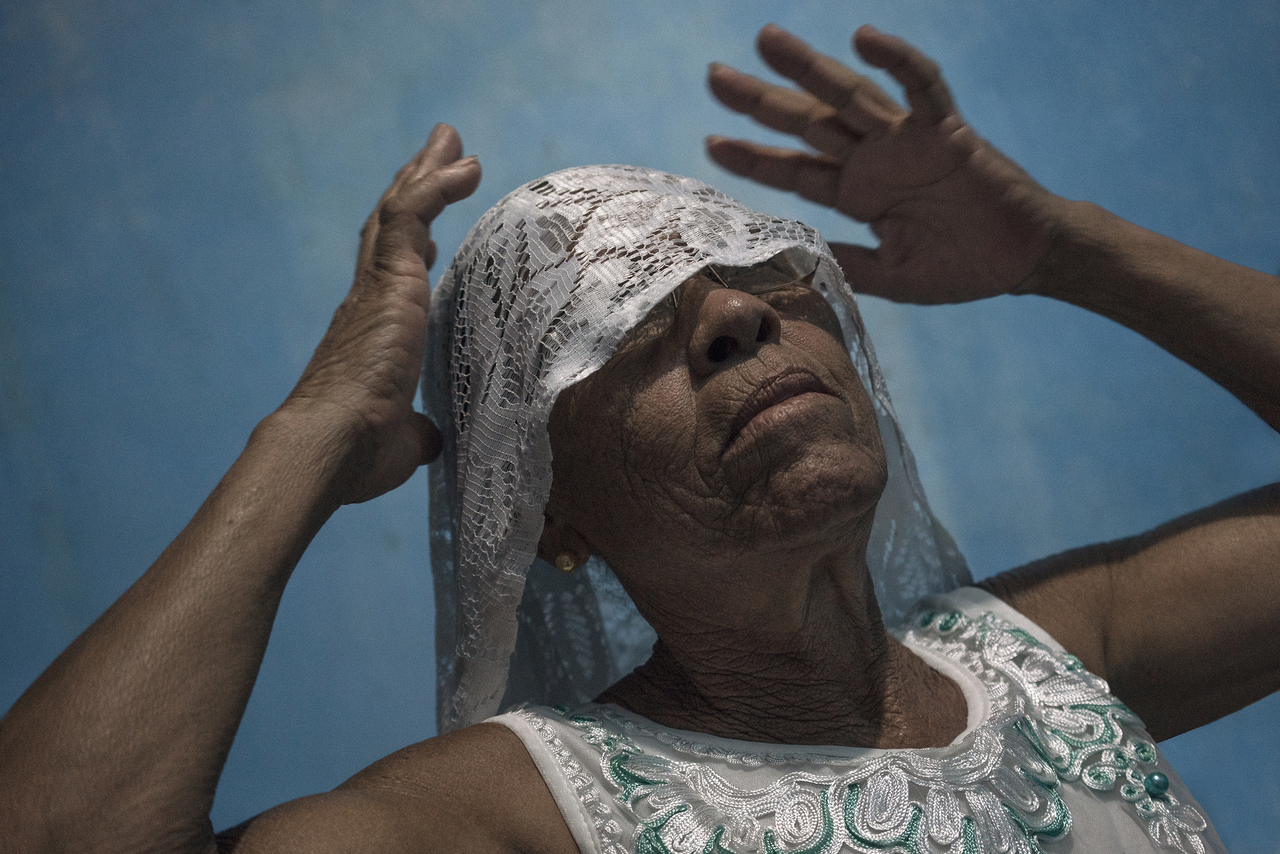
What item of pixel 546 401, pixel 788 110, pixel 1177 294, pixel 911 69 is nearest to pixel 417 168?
pixel 546 401

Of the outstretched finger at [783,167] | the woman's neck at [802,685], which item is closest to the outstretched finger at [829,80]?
the outstretched finger at [783,167]

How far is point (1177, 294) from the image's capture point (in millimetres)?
1548

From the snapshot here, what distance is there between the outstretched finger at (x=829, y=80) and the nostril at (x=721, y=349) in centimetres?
60

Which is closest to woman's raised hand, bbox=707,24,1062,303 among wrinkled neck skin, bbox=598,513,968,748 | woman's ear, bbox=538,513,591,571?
wrinkled neck skin, bbox=598,513,968,748

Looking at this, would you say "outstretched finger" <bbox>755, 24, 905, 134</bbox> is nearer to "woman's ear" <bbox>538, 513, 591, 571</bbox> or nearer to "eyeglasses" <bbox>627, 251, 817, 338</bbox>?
"eyeglasses" <bbox>627, 251, 817, 338</bbox>

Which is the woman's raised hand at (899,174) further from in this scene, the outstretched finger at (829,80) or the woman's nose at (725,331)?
the woman's nose at (725,331)

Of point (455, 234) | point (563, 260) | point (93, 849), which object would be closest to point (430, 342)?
point (563, 260)

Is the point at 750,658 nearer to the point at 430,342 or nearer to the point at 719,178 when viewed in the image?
the point at 430,342

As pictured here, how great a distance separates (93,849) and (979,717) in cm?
103

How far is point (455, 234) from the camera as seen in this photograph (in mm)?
2072

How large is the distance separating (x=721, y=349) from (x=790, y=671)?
46cm

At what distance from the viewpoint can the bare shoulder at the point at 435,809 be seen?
986 mm

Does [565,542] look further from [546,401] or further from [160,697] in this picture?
[160,697]

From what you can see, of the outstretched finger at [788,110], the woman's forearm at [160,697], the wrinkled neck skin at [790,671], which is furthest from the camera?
the outstretched finger at [788,110]
